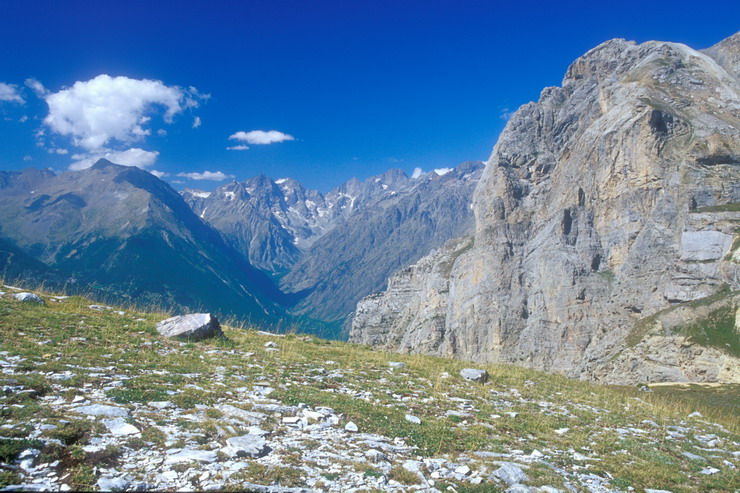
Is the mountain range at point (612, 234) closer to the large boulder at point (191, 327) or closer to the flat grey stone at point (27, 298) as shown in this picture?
the flat grey stone at point (27, 298)

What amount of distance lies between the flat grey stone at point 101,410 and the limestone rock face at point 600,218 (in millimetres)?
67062

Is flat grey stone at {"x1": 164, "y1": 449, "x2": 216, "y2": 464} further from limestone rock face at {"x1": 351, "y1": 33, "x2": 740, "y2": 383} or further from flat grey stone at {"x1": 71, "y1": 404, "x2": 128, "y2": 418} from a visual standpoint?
limestone rock face at {"x1": 351, "y1": 33, "x2": 740, "y2": 383}

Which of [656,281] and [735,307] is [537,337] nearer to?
[656,281]

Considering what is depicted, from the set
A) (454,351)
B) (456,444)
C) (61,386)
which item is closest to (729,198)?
(454,351)

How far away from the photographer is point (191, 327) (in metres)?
20.1

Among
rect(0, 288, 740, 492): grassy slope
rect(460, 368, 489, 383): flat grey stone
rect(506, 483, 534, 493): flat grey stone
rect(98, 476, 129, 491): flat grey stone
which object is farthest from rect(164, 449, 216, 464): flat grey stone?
rect(460, 368, 489, 383): flat grey stone

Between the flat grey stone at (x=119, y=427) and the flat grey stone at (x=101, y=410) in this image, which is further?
the flat grey stone at (x=101, y=410)

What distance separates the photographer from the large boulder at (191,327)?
19.6 metres

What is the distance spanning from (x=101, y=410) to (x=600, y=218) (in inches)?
4792

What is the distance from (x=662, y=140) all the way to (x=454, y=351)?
254 feet

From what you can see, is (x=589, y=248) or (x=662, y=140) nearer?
(x=662, y=140)

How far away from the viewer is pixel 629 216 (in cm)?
10331

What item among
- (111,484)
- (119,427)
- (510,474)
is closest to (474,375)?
(510,474)

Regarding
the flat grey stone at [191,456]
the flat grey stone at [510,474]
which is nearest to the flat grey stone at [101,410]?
the flat grey stone at [191,456]
